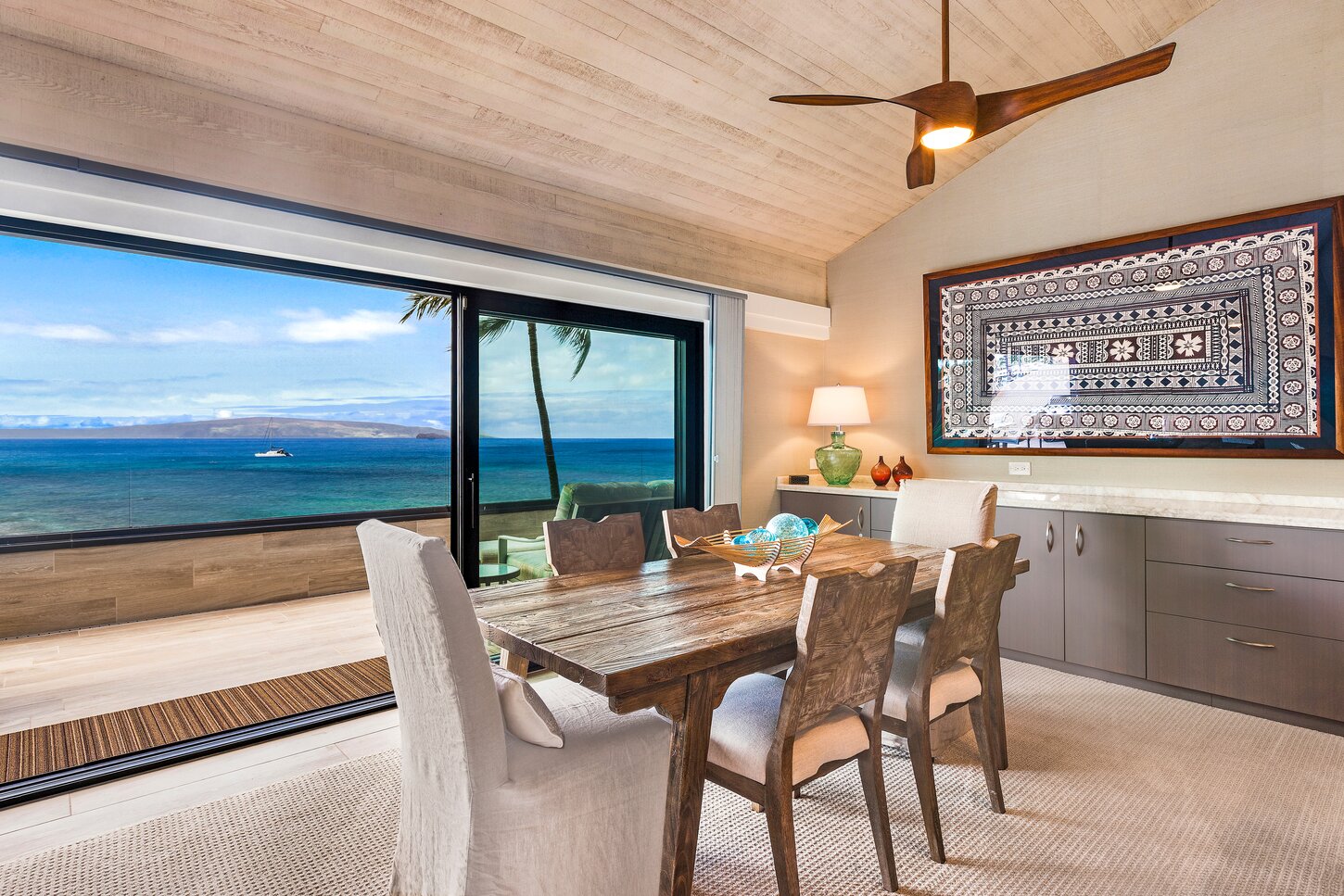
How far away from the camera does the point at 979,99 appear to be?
223 centimetres

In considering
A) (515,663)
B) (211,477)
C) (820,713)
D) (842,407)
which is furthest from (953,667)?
(211,477)

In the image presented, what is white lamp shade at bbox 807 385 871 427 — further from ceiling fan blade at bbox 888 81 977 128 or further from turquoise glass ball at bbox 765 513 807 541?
ceiling fan blade at bbox 888 81 977 128

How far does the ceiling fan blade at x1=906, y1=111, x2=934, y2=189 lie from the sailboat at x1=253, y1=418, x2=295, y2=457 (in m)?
6.39

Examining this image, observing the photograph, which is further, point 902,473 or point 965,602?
point 902,473

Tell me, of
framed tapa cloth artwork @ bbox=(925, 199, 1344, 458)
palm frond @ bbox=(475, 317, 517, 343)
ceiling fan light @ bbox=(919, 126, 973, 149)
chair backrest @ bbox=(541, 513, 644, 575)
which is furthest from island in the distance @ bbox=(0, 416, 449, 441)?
ceiling fan light @ bbox=(919, 126, 973, 149)

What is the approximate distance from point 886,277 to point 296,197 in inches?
136

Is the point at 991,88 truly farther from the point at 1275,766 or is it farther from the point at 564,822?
the point at 564,822

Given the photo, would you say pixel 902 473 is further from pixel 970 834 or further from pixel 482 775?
pixel 482 775

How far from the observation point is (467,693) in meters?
1.40

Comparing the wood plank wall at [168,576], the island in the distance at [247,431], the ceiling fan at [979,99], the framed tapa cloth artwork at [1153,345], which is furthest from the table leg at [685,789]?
the island in the distance at [247,431]

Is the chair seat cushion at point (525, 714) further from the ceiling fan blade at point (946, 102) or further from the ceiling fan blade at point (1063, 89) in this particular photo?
the ceiling fan blade at point (1063, 89)

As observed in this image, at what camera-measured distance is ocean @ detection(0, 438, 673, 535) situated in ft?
19.0

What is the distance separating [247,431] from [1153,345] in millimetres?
7143

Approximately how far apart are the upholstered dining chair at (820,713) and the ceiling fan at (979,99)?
4.51 ft
